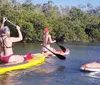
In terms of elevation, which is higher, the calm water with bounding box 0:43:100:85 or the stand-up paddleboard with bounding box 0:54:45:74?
the stand-up paddleboard with bounding box 0:54:45:74

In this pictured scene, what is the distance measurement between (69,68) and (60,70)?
2.32ft

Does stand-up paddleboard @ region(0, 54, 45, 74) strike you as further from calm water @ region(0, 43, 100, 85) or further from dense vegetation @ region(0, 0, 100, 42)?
dense vegetation @ region(0, 0, 100, 42)

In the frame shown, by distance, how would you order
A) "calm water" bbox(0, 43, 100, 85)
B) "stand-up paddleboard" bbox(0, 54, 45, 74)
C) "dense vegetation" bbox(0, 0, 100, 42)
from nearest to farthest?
1. "calm water" bbox(0, 43, 100, 85)
2. "stand-up paddleboard" bbox(0, 54, 45, 74)
3. "dense vegetation" bbox(0, 0, 100, 42)

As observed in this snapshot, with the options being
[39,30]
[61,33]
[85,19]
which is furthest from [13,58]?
[85,19]

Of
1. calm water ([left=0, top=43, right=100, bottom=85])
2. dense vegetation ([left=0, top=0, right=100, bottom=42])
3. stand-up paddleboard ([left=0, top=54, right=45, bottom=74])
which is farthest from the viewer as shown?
dense vegetation ([left=0, top=0, right=100, bottom=42])

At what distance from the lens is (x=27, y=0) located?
63062mm

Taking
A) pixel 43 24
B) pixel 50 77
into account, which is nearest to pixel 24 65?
pixel 50 77

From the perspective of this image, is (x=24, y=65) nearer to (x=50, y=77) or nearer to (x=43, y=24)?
(x=50, y=77)

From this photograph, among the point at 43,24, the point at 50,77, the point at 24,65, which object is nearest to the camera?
the point at 50,77

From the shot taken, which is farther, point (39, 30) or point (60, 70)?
point (39, 30)

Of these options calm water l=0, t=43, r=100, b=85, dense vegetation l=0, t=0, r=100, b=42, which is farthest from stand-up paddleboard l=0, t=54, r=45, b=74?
dense vegetation l=0, t=0, r=100, b=42

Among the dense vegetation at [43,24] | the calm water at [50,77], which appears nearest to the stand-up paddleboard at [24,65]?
the calm water at [50,77]

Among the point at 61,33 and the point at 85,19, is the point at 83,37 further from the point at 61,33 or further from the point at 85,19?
the point at 85,19

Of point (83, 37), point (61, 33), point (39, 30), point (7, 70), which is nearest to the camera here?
point (7, 70)
